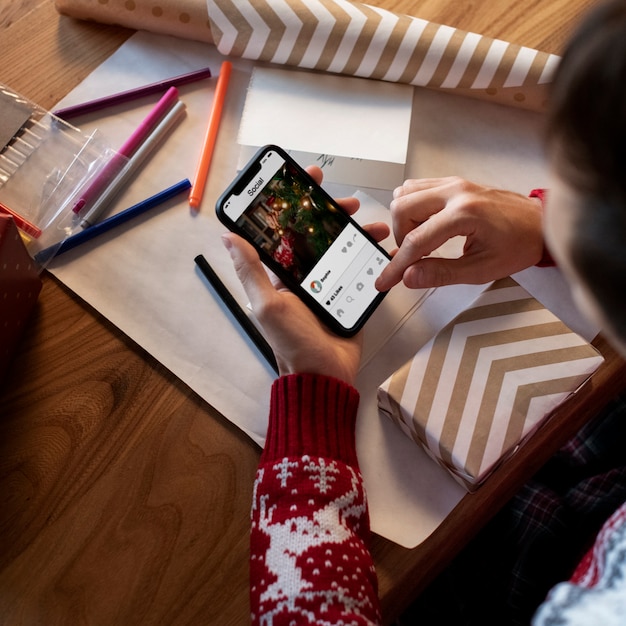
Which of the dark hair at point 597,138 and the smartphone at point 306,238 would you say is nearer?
the dark hair at point 597,138

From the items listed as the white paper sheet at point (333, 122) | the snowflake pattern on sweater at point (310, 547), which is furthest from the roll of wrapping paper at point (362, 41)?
the snowflake pattern on sweater at point (310, 547)

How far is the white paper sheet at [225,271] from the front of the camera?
488 mm

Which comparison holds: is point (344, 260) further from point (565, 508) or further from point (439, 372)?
point (565, 508)

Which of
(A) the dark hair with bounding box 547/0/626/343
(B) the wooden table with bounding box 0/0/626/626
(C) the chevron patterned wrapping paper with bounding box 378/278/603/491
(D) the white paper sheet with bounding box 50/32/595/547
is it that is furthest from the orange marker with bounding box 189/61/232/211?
(A) the dark hair with bounding box 547/0/626/343

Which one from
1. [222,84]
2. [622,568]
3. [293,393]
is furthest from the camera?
[222,84]

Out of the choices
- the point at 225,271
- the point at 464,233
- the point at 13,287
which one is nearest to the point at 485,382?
the point at 464,233

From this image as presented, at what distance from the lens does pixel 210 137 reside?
568 millimetres

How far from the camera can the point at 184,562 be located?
1.50 ft

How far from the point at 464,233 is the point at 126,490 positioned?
327 mm

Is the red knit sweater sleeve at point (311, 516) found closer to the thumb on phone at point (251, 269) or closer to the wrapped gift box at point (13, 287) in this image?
the thumb on phone at point (251, 269)

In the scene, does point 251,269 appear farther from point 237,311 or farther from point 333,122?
point 333,122

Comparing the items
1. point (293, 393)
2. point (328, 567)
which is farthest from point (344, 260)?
point (328, 567)

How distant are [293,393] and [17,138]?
331mm

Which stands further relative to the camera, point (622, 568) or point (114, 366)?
point (114, 366)
